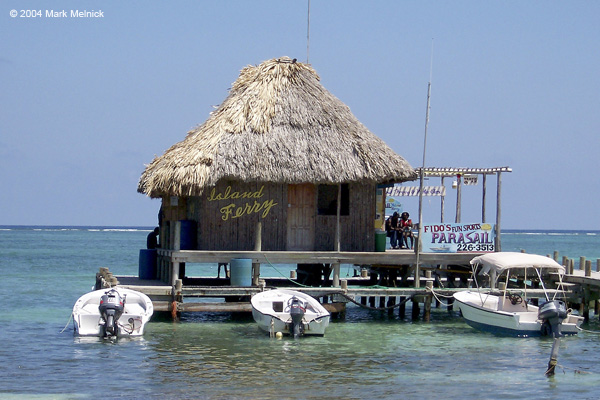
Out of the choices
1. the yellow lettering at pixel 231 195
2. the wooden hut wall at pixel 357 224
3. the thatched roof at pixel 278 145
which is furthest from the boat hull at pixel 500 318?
the yellow lettering at pixel 231 195

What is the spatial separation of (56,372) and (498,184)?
1397 cm

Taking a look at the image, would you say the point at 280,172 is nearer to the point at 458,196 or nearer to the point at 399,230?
the point at 399,230

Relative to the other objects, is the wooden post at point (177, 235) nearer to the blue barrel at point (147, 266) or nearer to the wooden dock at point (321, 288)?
the wooden dock at point (321, 288)

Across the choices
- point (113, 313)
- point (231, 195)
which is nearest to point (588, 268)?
point (231, 195)

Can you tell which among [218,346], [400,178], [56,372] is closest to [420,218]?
[400,178]

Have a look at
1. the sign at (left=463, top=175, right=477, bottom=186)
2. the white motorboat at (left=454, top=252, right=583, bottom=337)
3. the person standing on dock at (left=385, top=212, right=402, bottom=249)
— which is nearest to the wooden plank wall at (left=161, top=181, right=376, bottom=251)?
the person standing on dock at (left=385, top=212, right=402, bottom=249)

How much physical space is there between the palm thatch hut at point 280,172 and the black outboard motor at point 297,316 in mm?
3777

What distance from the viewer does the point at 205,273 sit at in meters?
52.9

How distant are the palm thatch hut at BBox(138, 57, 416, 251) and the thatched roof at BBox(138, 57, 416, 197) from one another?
1.1 inches

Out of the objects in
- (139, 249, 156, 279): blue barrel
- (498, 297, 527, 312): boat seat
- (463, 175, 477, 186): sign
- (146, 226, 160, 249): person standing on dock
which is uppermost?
(463, 175, 477, 186): sign

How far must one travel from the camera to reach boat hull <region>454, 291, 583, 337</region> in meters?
22.5

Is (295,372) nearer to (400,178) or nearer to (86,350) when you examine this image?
(86,350)

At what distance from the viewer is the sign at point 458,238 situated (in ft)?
85.0

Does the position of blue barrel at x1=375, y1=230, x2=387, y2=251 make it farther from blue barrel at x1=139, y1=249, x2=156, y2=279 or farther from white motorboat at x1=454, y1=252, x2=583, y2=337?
blue barrel at x1=139, y1=249, x2=156, y2=279
